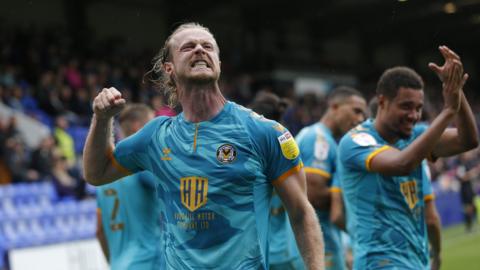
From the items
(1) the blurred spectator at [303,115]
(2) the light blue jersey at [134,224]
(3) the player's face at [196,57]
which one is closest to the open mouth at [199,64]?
(3) the player's face at [196,57]

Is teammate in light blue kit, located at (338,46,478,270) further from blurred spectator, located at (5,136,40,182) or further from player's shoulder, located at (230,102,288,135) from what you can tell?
blurred spectator, located at (5,136,40,182)

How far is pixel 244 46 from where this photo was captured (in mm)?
33406

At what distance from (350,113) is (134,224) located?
2.51m

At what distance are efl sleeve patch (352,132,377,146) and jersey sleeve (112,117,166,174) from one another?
1.65 m

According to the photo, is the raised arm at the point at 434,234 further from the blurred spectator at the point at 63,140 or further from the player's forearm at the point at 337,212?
the blurred spectator at the point at 63,140

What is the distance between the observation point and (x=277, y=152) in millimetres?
3867

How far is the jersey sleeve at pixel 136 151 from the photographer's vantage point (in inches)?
165

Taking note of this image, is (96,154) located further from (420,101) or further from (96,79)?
(96,79)

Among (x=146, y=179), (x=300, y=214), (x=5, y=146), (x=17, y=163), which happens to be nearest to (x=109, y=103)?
(x=300, y=214)

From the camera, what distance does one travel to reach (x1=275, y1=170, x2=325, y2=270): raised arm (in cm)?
383

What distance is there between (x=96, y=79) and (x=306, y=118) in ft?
20.2

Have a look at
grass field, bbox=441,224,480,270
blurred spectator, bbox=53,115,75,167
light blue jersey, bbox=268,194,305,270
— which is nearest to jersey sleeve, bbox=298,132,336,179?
light blue jersey, bbox=268,194,305,270

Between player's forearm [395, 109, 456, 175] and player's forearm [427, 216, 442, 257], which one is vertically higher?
player's forearm [395, 109, 456, 175]

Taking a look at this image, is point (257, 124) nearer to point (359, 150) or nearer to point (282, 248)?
point (359, 150)
